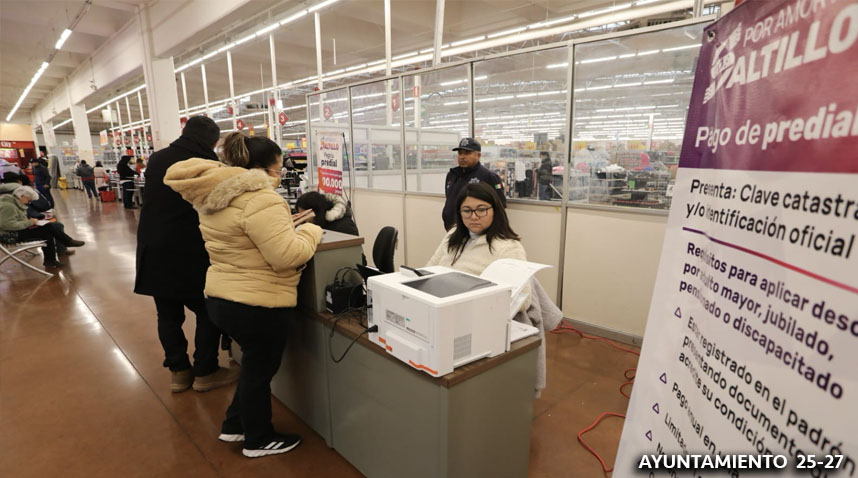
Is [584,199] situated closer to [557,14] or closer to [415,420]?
[415,420]

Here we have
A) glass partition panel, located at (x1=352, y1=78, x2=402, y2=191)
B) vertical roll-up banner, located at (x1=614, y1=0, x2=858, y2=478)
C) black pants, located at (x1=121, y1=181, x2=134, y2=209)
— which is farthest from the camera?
black pants, located at (x1=121, y1=181, x2=134, y2=209)

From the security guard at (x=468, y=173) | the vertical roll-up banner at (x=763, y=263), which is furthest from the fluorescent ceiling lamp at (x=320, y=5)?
the vertical roll-up banner at (x=763, y=263)

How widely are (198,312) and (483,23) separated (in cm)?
734

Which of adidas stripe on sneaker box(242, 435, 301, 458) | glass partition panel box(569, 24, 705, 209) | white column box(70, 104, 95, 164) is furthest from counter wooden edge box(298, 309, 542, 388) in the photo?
white column box(70, 104, 95, 164)

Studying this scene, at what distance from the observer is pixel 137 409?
7.88 ft

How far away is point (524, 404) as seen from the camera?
161 cm

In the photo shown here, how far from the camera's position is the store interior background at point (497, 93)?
10.1ft

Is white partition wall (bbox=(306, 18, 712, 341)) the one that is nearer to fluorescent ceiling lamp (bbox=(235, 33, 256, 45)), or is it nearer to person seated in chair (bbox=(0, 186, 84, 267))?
fluorescent ceiling lamp (bbox=(235, 33, 256, 45))

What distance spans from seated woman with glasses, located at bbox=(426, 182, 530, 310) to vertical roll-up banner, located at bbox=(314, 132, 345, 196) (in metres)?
2.47

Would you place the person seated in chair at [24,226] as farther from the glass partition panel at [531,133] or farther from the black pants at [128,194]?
the black pants at [128,194]

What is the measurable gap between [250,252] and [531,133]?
319 cm

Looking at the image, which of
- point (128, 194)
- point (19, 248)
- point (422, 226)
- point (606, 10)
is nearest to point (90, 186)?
point (128, 194)

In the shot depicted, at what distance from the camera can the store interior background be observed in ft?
10.1

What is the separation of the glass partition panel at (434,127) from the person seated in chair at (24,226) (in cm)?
446
